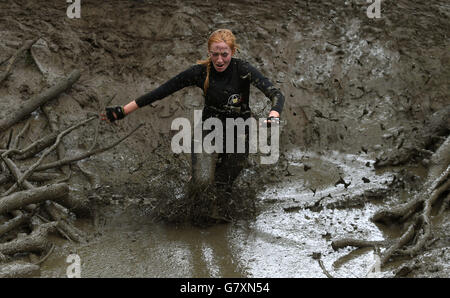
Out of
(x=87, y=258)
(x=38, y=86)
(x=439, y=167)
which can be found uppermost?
(x=38, y=86)

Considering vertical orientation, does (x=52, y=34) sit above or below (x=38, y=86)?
above

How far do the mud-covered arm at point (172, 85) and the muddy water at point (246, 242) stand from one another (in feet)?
4.29

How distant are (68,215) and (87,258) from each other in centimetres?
86

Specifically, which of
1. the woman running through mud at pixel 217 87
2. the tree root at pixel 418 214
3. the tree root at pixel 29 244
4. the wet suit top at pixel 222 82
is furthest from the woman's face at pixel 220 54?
the tree root at pixel 29 244

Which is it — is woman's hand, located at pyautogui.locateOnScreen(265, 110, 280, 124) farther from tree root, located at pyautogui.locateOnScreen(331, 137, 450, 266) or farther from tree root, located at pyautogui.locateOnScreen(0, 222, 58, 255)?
tree root, located at pyautogui.locateOnScreen(0, 222, 58, 255)

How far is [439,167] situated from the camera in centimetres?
652

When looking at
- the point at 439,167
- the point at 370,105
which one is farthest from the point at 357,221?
the point at 370,105

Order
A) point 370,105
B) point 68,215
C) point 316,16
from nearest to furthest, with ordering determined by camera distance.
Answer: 1. point 68,215
2. point 370,105
3. point 316,16

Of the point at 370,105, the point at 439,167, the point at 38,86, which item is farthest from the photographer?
the point at 370,105

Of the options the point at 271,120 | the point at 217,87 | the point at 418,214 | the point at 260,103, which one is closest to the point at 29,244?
the point at 217,87

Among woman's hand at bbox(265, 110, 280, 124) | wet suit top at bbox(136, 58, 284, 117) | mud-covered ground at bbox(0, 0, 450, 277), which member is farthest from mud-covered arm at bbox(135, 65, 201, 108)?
mud-covered ground at bbox(0, 0, 450, 277)

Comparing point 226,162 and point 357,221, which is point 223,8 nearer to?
point 226,162

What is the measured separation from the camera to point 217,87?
5609mm

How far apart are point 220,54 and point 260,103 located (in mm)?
2516
